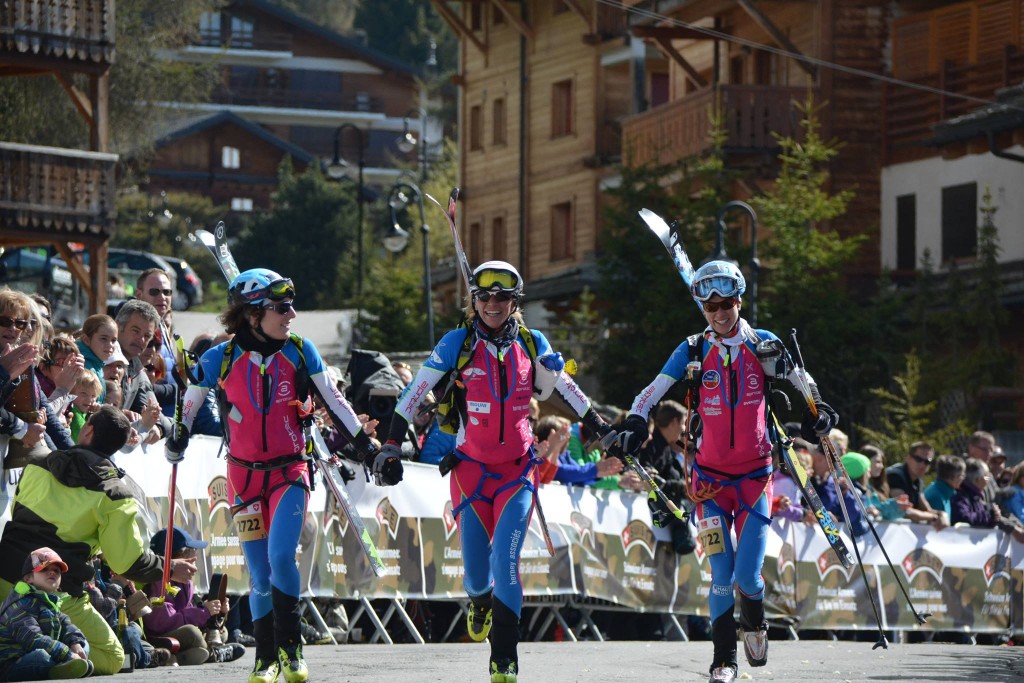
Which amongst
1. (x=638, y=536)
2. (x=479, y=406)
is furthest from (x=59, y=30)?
(x=479, y=406)

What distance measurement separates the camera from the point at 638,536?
16578mm

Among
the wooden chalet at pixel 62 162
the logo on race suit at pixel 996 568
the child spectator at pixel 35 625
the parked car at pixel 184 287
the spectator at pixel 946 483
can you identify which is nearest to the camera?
the child spectator at pixel 35 625

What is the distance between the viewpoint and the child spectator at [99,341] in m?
13.6

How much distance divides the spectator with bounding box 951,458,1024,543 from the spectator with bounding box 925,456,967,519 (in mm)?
70

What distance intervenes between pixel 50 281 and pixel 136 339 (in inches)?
1019

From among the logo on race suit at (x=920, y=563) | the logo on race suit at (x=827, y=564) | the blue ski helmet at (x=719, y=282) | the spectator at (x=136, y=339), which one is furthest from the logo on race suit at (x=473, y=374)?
the logo on race suit at (x=920, y=563)

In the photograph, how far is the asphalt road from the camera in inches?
456

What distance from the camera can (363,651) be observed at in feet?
44.6

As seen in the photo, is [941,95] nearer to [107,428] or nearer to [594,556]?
[594,556]

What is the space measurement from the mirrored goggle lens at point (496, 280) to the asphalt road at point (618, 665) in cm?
216

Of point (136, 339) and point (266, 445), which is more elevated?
point (136, 339)

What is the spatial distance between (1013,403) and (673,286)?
5863mm

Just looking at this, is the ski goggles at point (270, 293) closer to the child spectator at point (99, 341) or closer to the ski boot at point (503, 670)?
the ski boot at point (503, 670)

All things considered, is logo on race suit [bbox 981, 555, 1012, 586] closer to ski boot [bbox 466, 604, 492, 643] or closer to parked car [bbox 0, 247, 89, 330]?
ski boot [bbox 466, 604, 492, 643]
